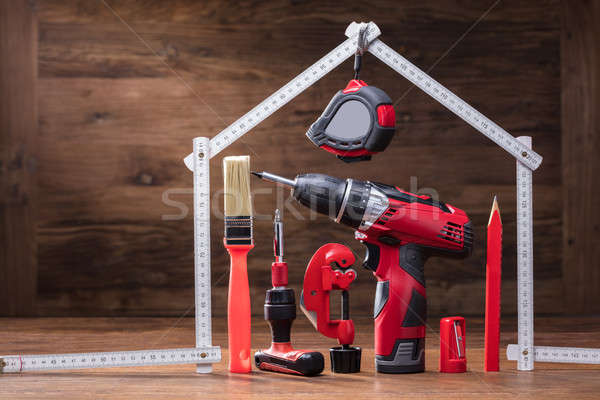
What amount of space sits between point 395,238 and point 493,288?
219mm

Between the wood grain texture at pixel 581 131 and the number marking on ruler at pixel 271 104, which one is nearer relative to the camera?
the number marking on ruler at pixel 271 104

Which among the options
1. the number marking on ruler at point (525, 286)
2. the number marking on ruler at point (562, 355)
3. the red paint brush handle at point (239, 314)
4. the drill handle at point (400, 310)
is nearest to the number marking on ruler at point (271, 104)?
the red paint brush handle at point (239, 314)

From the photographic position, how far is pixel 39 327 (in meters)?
2.01

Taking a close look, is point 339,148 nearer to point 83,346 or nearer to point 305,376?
point 305,376

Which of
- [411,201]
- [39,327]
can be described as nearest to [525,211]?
[411,201]

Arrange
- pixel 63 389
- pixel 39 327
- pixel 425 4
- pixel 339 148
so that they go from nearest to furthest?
pixel 63 389 < pixel 339 148 < pixel 39 327 < pixel 425 4

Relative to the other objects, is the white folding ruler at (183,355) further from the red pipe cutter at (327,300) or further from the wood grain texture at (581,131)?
the wood grain texture at (581,131)

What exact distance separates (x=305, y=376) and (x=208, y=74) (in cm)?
118

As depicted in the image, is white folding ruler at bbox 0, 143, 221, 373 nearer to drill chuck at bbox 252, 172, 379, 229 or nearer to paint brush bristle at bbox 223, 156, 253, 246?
paint brush bristle at bbox 223, 156, 253, 246

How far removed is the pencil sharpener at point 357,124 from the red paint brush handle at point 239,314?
27 cm

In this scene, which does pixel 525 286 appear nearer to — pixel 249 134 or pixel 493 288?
pixel 493 288

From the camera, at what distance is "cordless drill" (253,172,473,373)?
4.34ft

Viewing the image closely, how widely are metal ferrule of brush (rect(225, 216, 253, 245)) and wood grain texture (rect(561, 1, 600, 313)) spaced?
1.26 m

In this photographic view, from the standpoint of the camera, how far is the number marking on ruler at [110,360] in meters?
1.36
